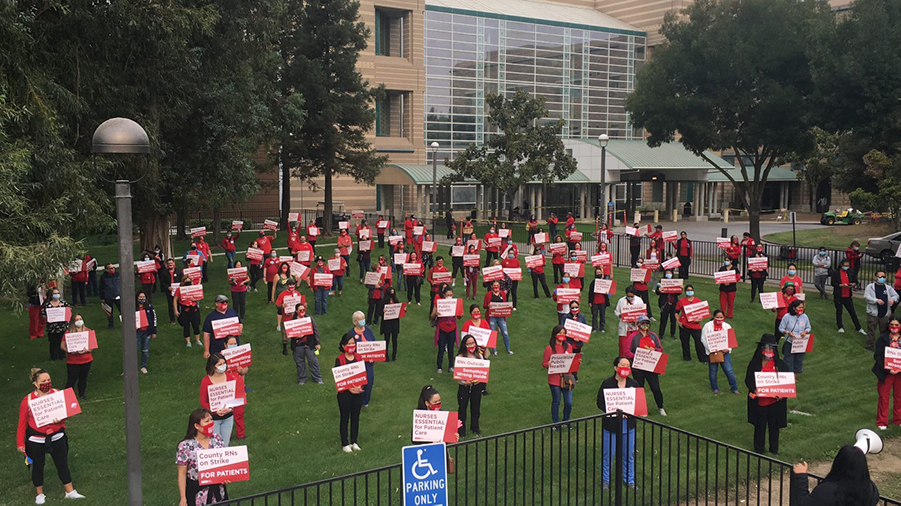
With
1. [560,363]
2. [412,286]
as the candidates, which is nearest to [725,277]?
[412,286]

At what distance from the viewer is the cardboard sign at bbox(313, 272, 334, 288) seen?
19016 millimetres

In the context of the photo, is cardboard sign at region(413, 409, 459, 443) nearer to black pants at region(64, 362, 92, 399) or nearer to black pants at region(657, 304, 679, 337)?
black pants at region(64, 362, 92, 399)

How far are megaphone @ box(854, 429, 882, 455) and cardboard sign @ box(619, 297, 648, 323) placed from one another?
28.5 ft

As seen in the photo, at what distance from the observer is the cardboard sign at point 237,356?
11.5m

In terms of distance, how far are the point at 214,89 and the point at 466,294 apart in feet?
29.5

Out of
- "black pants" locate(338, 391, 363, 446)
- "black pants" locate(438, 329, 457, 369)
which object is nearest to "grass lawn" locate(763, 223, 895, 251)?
"black pants" locate(438, 329, 457, 369)

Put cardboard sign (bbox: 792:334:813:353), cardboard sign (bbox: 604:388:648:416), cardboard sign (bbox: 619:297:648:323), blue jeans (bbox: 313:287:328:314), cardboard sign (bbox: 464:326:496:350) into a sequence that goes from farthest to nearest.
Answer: blue jeans (bbox: 313:287:328:314) → cardboard sign (bbox: 792:334:813:353) → cardboard sign (bbox: 619:297:648:323) → cardboard sign (bbox: 464:326:496:350) → cardboard sign (bbox: 604:388:648:416)

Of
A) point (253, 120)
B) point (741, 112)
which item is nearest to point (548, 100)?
point (741, 112)

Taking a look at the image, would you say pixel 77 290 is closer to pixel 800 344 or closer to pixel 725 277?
pixel 725 277

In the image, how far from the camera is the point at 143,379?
15.1 m

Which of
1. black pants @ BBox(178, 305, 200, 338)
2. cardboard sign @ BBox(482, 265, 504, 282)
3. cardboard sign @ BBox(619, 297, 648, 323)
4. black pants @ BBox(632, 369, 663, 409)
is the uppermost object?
cardboard sign @ BBox(482, 265, 504, 282)

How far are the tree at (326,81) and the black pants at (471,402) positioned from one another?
2569 cm

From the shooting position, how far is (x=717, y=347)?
539 inches

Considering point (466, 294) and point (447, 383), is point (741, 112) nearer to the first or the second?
point (466, 294)
